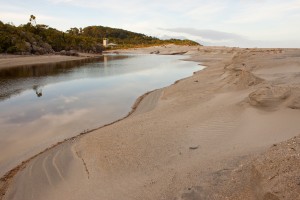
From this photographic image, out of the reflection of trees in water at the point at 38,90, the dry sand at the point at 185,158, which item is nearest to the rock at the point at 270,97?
the dry sand at the point at 185,158

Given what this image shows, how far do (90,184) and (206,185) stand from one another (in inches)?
125

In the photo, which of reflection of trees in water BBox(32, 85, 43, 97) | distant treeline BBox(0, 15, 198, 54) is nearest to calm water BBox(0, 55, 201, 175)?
reflection of trees in water BBox(32, 85, 43, 97)

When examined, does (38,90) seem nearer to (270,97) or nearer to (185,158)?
(270,97)

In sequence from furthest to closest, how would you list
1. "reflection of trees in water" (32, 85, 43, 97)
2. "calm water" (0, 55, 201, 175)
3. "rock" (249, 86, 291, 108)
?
"reflection of trees in water" (32, 85, 43, 97)
"calm water" (0, 55, 201, 175)
"rock" (249, 86, 291, 108)

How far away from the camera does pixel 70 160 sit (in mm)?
9555

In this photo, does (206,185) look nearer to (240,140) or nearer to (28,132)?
(240,140)

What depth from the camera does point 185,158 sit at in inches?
324

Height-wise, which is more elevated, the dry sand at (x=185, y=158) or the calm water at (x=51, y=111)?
the dry sand at (x=185, y=158)

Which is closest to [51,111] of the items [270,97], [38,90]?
[38,90]

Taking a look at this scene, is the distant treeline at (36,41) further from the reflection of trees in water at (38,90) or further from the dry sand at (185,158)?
the dry sand at (185,158)

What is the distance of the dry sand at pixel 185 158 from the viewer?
562 cm

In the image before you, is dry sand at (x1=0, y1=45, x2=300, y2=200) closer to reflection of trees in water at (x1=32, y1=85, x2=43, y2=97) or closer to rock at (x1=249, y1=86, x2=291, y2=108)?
rock at (x1=249, y1=86, x2=291, y2=108)

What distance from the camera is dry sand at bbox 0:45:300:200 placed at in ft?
18.4

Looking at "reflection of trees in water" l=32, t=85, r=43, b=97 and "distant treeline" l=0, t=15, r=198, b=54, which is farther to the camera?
"distant treeline" l=0, t=15, r=198, b=54
